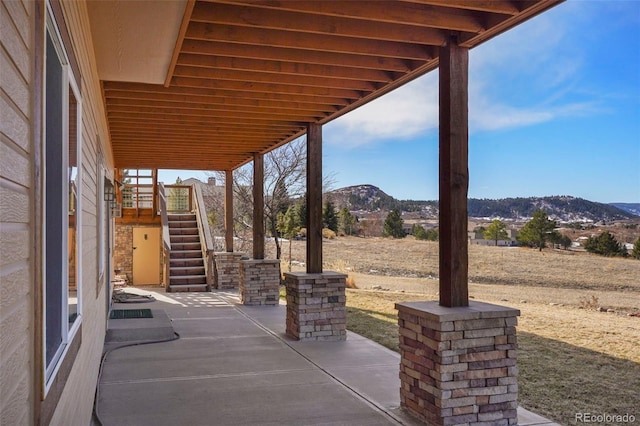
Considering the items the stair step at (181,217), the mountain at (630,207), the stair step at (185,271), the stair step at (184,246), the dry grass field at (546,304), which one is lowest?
the dry grass field at (546,304)

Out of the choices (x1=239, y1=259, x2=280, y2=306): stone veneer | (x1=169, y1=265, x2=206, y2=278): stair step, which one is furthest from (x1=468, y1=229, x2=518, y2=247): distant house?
(x1=239, y1=259, x2=280, y2=306): stone veneer

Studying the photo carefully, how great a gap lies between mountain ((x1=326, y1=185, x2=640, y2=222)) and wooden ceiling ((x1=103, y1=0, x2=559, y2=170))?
14.6 m

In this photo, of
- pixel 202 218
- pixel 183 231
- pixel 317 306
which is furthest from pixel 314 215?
pixel 183 231

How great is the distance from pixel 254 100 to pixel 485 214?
20.5 m

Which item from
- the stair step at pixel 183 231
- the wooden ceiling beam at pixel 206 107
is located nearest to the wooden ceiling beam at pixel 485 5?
the wooden ceiling beam at pixel 206 107

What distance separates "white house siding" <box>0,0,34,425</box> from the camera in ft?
3.61

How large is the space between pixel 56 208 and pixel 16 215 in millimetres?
876

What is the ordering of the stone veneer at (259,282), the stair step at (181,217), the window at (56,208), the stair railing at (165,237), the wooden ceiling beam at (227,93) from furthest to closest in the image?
the stair step at (181,217) → the stair railing at (165,237) → the stone veneer at (259,282) → the wooden ceiling beam at (227,93) → the window at (56,208)

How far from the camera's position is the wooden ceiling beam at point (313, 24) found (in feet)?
13.2

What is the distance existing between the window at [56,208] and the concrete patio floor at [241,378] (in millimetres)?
2060

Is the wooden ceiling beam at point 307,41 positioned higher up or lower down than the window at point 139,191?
higher up

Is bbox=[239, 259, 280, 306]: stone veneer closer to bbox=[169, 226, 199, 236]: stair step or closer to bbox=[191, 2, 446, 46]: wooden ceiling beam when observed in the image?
bbox=[169, 226, 199, 236]: stair step

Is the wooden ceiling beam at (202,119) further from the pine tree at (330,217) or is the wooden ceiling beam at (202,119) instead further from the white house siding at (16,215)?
the pine tree at (330,217)

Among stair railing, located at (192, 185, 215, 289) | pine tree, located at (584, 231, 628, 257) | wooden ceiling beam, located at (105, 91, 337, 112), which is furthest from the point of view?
pine tree, located at (584, 231, 628, 257)
